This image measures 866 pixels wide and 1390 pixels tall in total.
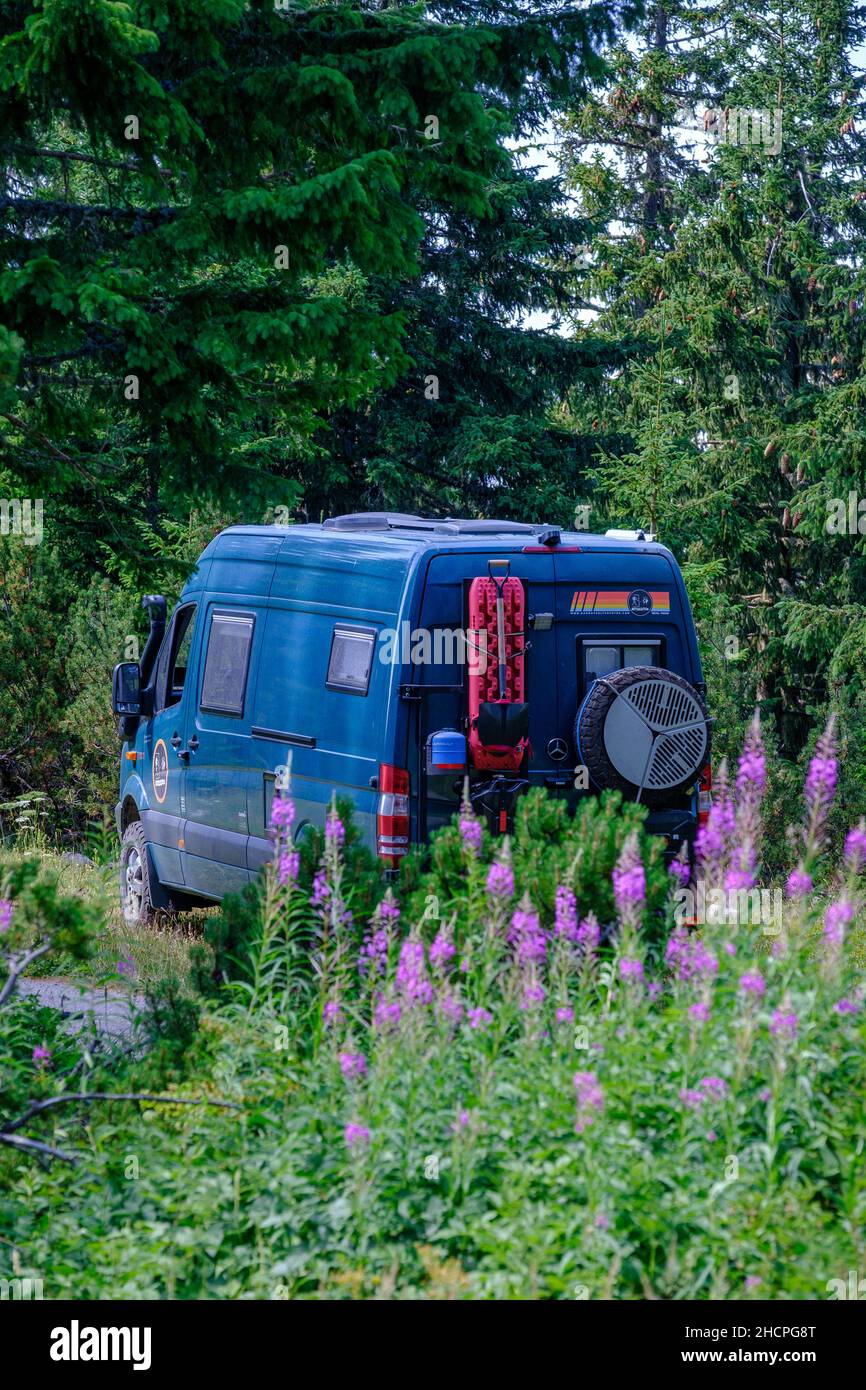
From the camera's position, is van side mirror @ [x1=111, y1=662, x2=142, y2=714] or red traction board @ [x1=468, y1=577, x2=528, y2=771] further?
van side mirror @ [x1=111, y1=662, x2=142, y2=714]

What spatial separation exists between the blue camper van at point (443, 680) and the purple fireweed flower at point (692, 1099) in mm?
3507

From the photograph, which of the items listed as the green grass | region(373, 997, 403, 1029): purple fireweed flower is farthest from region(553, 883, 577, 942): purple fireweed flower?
the green grass

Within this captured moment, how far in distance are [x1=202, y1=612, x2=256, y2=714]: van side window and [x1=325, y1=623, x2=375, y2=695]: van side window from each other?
1.31 metres

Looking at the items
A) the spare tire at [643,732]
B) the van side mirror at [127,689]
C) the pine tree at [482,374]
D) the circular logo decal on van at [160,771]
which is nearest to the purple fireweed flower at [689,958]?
the spare tire at [643,732]

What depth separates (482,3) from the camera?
22016 millimetres

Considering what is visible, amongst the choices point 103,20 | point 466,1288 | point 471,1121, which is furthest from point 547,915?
point 103,20

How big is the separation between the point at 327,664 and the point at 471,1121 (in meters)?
5.14

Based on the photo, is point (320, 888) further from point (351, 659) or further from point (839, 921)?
point (351, 659)

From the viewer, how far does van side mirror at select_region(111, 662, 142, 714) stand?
12.3m

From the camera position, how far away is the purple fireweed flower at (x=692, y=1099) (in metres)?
4.50

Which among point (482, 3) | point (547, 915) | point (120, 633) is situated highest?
point (482, 3)

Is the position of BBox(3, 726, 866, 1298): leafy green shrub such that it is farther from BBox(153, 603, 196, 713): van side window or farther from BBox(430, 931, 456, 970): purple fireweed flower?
BBox(153, 603, 196, 713): van side window

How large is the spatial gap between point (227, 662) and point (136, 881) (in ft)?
8.49
